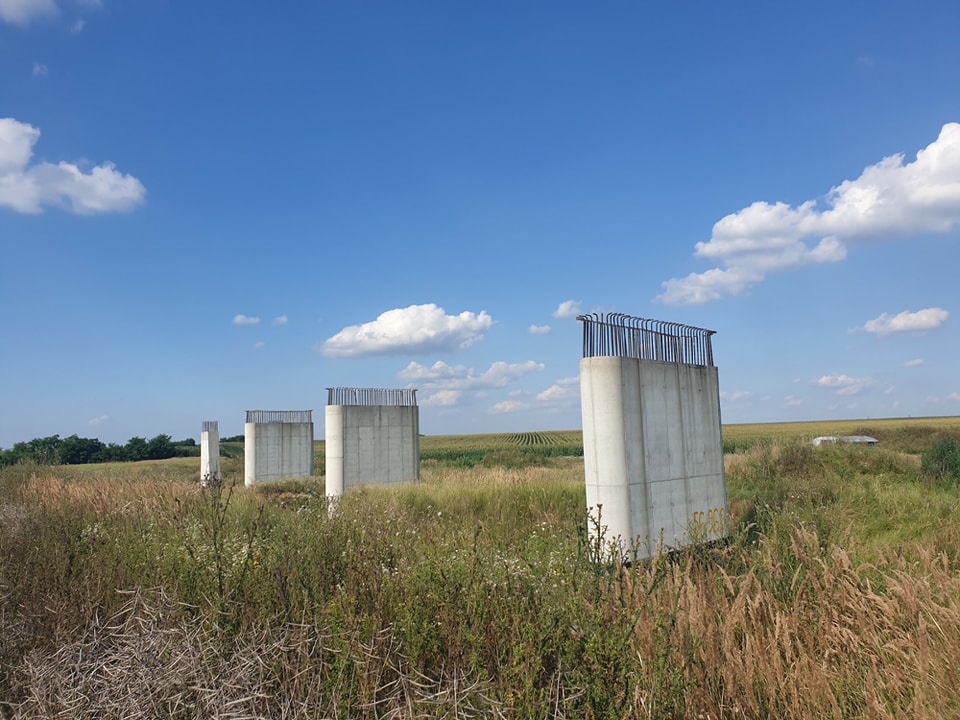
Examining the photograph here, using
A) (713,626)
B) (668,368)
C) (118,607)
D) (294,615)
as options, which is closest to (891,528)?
(668,368)

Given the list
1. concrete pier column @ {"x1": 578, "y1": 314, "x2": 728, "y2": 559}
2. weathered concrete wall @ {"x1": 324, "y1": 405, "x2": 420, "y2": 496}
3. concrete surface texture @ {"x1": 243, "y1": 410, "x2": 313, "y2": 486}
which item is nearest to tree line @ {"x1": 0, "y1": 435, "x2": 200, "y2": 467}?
concrete surface texture @ {"x1": 243, "y1": 410, "x2": 313, "y2": 486}

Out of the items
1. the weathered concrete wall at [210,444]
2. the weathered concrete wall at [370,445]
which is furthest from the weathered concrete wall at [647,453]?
the weathered concrete wall at [210,444]

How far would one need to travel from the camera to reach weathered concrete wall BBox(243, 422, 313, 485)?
992 inches

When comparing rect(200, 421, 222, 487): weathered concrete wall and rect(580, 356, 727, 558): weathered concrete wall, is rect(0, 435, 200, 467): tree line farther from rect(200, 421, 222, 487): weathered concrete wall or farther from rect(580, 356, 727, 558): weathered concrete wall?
rect(580, 356, 727, 558): weathered concrete wall

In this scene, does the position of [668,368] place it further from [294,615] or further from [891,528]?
[294,615]

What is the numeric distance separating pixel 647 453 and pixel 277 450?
20456 millimetres

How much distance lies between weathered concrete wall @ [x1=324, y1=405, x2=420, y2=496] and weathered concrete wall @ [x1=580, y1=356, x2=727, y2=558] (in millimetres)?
10560

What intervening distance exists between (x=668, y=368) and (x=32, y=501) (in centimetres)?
1050

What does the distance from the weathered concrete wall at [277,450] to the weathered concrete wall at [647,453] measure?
64.5 feet

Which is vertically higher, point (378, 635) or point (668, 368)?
point (668, 368)

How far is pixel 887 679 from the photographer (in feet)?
10.5

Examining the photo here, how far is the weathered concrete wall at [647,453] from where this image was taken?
27.7ft

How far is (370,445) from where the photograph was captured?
61.0ft

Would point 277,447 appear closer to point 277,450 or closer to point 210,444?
point 277,450
